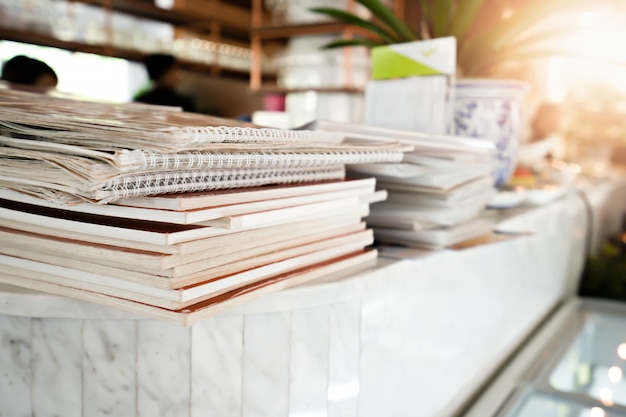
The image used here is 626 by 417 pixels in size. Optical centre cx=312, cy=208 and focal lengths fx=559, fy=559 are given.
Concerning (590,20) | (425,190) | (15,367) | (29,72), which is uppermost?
(590,20)

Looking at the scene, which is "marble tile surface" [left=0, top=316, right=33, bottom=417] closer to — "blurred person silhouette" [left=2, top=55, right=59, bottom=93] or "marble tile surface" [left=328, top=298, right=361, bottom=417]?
"marble tile surface" [left=328, top=298, right=361, bottom=417]

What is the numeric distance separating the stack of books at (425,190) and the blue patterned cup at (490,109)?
407 mm

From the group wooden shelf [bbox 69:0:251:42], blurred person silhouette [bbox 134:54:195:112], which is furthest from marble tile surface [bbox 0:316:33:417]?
wooden shelf [bbox 69:0:251:42]

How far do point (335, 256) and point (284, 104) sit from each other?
14.8 feet

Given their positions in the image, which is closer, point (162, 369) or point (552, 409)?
point (162, 369)

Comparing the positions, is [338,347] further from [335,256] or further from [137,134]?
[137,134]

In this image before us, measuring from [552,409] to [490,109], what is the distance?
667mm

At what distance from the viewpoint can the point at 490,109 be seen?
1.30 m

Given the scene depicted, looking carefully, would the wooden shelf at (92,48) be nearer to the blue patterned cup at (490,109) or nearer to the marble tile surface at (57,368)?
the blue patterned cup at (490,109)

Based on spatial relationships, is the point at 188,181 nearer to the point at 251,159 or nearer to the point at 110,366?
the point at 251,159

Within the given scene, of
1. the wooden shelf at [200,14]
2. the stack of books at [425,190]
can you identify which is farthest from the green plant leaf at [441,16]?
the wooden shelf at [200,14]

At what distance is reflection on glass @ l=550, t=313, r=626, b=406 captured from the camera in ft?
3.54

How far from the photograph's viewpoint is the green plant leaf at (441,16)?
124cm

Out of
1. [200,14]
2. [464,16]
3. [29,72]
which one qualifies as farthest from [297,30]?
[464,16]
